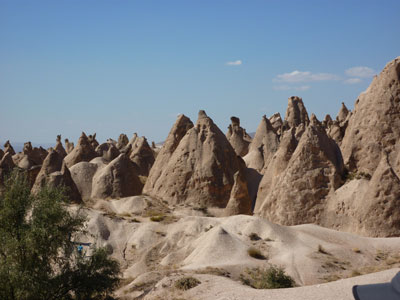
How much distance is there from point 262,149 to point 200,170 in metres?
14.6

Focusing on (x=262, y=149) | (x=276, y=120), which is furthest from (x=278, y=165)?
(x=276, y=120)

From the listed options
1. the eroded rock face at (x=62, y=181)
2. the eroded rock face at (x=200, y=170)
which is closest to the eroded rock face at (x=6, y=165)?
the eroded rock face at (x=62, y=181)

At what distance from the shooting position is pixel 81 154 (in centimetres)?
4478

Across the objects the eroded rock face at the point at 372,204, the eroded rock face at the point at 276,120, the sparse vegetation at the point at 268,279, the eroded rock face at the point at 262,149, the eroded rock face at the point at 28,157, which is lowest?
the sparse vegetation at the point at 268,279

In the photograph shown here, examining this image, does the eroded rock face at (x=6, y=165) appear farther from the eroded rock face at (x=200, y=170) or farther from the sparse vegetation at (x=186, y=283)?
the sparse vegetation at (x=186, y=283)

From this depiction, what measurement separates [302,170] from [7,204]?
38.6ft

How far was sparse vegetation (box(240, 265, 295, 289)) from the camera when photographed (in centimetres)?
1660

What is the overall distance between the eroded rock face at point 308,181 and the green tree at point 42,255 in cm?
820

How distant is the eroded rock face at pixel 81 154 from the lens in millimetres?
44406

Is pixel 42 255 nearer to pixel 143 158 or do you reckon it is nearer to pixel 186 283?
pixel 186 283

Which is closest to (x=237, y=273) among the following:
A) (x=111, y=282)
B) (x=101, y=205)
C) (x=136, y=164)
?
(x=111, y=282)

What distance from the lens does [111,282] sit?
16.8 meters

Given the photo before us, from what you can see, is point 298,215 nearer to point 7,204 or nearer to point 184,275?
point 184,275

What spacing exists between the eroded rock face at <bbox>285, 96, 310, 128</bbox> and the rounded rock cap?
54721 millimetres
